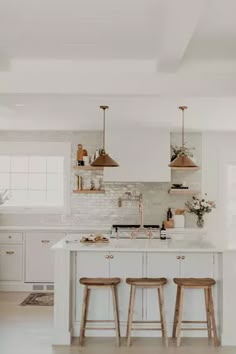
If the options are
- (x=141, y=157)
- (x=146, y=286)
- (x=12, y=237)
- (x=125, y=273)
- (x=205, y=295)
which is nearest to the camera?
(x=146, y=286)

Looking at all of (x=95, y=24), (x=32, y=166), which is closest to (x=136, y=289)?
(x=95, y=24)

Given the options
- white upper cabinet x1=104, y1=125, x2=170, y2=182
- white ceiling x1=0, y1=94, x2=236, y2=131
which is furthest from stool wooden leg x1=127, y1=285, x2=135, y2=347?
white upper cabinet x1=104, y1=125, x2=170, y2=182

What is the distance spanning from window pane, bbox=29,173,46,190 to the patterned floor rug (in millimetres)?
1825

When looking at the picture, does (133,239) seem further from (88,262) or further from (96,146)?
(96,146)

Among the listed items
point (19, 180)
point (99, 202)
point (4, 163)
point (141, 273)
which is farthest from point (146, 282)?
point (4, 163)

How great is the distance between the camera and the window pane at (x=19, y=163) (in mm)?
8266

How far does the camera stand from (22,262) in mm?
7711

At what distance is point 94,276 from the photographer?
529cm

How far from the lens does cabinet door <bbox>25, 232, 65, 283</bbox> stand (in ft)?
25.2

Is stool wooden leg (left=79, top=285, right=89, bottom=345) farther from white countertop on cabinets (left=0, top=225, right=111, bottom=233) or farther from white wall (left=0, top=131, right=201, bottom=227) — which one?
white wall (left=0, top=131, right=201, bottom=227)

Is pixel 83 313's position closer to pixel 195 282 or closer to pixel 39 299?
pixel 195 282

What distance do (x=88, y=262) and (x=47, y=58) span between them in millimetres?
2178

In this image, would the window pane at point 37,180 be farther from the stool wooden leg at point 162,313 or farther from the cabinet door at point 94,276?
the stool wooden leg at point 162,313

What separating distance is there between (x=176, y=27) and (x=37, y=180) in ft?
18.0
